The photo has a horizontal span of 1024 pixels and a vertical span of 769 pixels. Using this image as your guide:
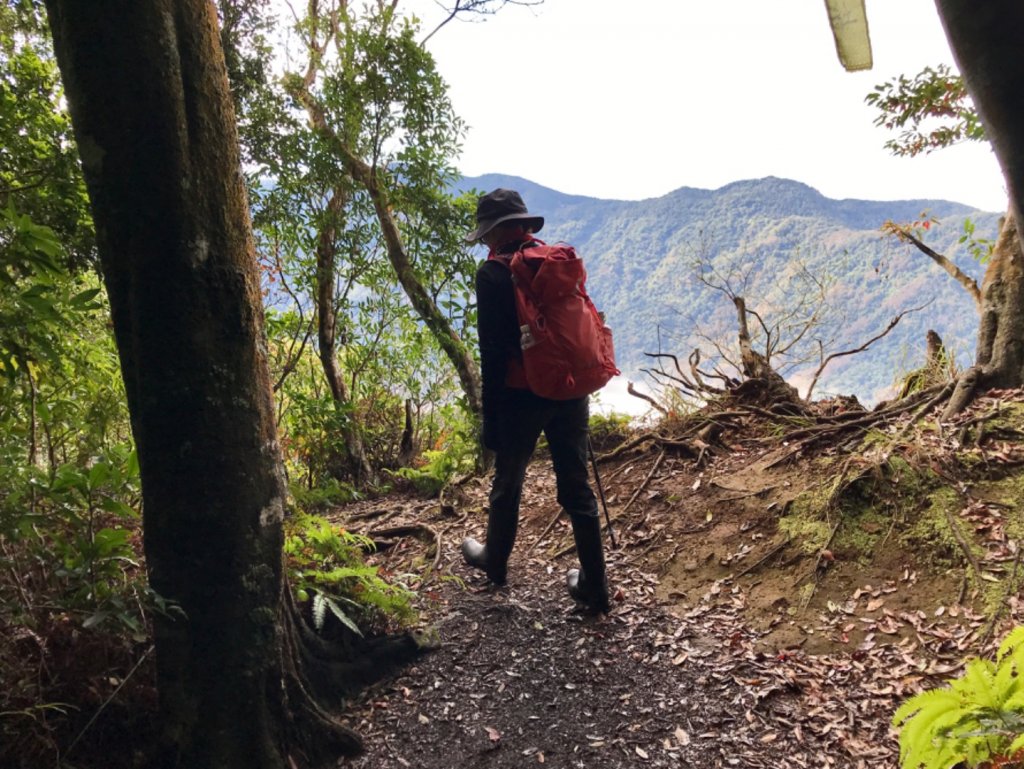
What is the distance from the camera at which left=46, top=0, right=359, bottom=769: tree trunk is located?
2.01 meters

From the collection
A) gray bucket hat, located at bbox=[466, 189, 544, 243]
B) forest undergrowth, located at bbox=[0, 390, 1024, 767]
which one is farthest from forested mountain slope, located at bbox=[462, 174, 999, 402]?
gray bucket hat, located at bbox=[466, 189, 544, 243]

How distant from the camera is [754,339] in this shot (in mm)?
7492

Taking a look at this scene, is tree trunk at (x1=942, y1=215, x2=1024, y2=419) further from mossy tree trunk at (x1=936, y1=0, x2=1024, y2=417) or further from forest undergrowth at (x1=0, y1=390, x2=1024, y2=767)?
mossy tree trunk at (x1=936, y1=0, x2=1024, y2=417)

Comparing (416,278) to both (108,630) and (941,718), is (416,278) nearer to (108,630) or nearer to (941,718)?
(108,630)

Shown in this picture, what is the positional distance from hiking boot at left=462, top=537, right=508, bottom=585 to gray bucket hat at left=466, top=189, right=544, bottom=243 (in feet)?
6.77

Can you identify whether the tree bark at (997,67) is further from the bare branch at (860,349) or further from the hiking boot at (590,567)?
the bare branch at (860,349)

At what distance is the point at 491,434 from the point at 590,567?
99 centimetres

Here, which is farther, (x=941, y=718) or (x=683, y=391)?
(x=683, y=391)

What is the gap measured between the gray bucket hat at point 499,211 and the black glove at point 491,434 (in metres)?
1.08

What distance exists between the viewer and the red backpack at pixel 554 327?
3.24 meters

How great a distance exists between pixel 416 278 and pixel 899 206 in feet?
138

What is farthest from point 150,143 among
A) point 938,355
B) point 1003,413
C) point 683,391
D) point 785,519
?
point 938,355

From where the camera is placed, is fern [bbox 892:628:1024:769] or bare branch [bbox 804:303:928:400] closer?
fern [bbox 892:628:1024:769]

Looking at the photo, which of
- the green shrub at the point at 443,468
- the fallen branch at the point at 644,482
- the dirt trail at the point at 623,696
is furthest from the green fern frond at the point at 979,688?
the green shrub at the point at 443,468
